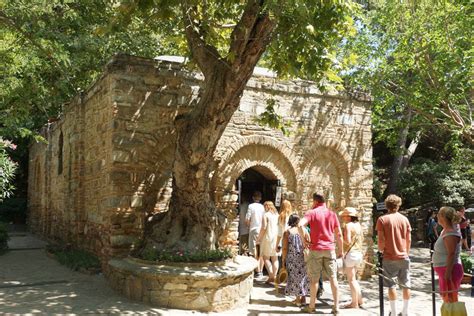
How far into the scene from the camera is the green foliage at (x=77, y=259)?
28.8 ft

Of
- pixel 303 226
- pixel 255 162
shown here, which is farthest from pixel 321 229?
pixel 255 162

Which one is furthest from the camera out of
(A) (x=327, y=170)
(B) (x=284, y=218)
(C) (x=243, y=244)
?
(A) (x=327, y=170)

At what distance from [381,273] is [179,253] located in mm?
3140

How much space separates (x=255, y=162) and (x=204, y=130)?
8.86 ft

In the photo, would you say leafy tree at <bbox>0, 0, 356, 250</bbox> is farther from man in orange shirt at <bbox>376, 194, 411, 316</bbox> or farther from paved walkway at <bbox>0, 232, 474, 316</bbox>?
man in orange shirt at <bbox>376, 194, 411, 316</bbox>

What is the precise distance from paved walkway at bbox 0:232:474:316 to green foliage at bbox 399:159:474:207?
9214 millimetres

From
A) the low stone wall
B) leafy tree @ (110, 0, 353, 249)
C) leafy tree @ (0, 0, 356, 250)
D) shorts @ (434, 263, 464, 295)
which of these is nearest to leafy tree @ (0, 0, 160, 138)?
leafy tree @ (0, 0, 356, 250)

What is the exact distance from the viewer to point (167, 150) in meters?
8.76

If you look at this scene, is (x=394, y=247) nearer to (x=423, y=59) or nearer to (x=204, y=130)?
(x=204, y=130)

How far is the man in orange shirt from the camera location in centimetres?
611

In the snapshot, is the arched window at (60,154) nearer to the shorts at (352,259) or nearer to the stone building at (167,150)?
the stone building at (167,150)

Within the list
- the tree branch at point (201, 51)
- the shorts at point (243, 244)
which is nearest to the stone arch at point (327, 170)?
the shorts at point (243, 244)

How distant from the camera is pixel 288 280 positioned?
24.4 ft

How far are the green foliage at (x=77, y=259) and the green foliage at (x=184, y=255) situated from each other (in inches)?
79.3
